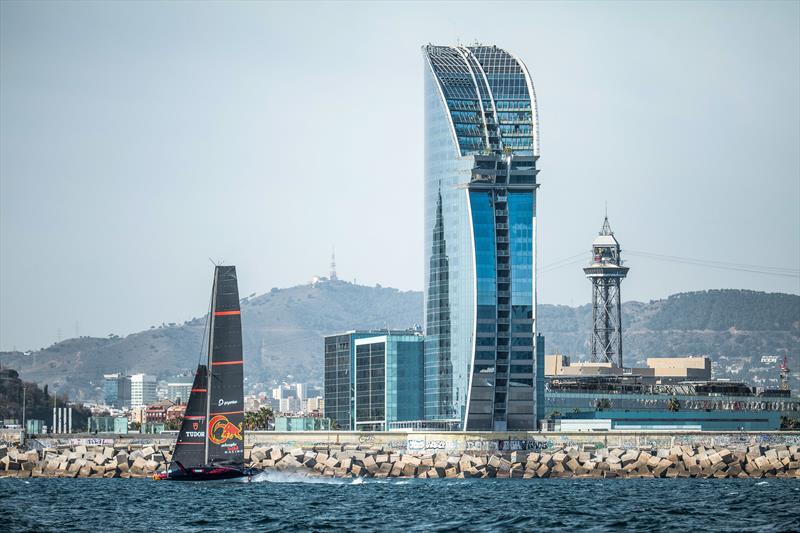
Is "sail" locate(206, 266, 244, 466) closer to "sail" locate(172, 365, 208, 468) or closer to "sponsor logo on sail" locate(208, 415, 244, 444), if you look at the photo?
"sponsor logo on sail" locate(208, 415, 244, 444)

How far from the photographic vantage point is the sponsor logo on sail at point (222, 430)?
423 feet

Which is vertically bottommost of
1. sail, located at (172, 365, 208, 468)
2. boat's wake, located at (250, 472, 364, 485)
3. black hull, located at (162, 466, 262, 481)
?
boat's wake, located at (250, 472, 364, 485)

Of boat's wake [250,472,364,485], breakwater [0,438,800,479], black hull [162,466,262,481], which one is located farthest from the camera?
breakwater [0,438,800,479]

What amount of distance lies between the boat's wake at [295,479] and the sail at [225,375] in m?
6.55

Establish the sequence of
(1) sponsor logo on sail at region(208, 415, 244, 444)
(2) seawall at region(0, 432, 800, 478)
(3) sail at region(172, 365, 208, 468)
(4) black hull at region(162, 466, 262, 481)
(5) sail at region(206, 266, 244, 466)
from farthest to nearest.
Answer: (2) seawall at region(0, 432, 800, 478) → (3) sail at region(172, 365, 208, 468) → (1) sponsor logo on sail at region(208, 415, 244, 444) → (4) black hull at region(162, 466, 262, 481) → (5) sail at region(206, 266, 244, 466)

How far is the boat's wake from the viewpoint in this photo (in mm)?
139625

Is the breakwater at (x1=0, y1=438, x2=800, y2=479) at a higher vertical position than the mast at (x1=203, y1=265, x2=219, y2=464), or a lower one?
lower

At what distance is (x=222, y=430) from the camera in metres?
129

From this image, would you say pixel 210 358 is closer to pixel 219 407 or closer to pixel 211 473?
pixel 219 407

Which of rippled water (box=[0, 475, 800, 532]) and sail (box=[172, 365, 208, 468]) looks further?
sail (box=[172, 365, 208, 468])

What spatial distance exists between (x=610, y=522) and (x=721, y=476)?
2581 inches

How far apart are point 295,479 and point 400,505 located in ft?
124

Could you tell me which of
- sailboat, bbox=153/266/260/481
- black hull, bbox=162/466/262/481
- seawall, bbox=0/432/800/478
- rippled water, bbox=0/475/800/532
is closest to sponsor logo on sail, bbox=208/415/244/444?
sailboat, bbox=153/266/260/481

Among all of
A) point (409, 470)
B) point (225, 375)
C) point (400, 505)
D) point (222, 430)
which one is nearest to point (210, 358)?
point (225, 375)
